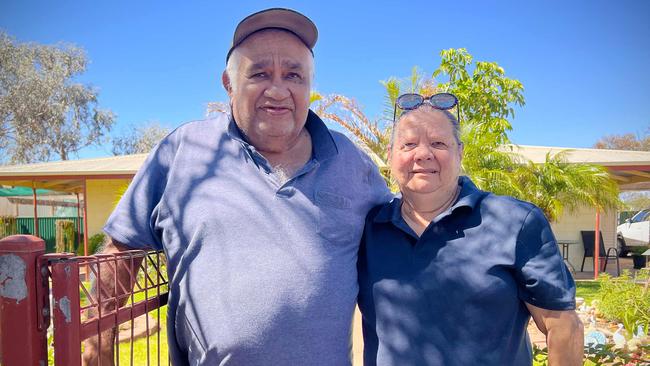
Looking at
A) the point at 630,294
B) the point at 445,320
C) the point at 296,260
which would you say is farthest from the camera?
the point at 630,294

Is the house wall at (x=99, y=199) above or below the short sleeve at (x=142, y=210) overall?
below

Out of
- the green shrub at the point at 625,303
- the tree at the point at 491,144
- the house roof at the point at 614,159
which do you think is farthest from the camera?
the house roof at the point at 614,159

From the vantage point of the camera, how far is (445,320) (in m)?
1.77

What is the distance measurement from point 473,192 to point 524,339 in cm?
59

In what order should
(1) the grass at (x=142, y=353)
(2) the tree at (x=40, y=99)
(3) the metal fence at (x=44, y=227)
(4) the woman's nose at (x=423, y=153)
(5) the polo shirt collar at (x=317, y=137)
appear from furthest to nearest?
(2) the tree at (x=40, y=99), (3) the metal fence at (x=44, y=227), (1) the grass at (x=142, y=353), (5) the polo shirt collar at (x=317, y=137), (4) the woman's nose at (x=423, y=153)

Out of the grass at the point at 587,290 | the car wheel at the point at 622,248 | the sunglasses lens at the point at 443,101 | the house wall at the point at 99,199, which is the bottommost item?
the car wheel at the point at 622,248

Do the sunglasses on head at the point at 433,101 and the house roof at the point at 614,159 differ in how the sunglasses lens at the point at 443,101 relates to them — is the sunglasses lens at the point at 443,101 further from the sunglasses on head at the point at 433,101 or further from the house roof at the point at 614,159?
the house roof at the point at 614,159

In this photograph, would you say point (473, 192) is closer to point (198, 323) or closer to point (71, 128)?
point (198, 323)

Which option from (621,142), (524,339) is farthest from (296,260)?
(621,142)

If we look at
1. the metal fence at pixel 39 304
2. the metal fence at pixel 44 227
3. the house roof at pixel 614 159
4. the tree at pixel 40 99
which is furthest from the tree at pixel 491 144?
the tree at pixel 40 99

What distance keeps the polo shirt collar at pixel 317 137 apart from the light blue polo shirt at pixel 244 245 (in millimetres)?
19

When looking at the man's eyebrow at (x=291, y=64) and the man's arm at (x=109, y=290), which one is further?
the man's eyebrow at (x=291, y=64)

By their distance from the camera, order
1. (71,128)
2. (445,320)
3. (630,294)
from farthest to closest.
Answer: (71,128) < (630,294) < (445,320)

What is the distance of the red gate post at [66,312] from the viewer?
1.43 m
